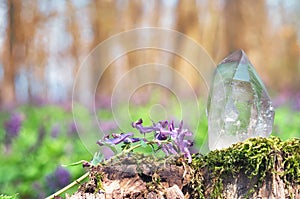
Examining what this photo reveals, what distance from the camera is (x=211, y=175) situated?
70.0 inches

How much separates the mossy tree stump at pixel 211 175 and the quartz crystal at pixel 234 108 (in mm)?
103

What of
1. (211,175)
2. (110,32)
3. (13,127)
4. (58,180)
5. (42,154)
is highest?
(110,32)

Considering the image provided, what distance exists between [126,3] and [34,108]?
8.98 metres

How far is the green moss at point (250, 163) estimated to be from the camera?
174 centimetres

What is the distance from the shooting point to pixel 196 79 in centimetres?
204

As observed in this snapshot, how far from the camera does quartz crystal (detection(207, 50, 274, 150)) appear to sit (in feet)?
6.16

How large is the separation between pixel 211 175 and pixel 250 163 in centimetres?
15

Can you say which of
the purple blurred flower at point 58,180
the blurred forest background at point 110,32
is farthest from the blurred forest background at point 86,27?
the purple blurred flower at point 58,180

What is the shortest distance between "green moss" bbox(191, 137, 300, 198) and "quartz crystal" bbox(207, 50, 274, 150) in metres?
0.10

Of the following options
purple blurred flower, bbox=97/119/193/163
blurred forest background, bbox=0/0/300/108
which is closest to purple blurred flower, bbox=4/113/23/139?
purple blurred flower, bbox=97/119/193/163

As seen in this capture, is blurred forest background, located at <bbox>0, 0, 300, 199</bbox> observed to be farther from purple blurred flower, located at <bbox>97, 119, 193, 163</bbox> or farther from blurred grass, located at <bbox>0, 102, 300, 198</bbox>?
purple blurred flower, located at <bbox>97, 119, 193, 163</bbox>

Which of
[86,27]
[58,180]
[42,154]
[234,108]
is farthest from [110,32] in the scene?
[234,108]

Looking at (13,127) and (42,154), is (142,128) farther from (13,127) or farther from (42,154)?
(42,154)

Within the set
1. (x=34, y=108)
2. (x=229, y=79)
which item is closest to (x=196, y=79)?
(x=229, y=79)
